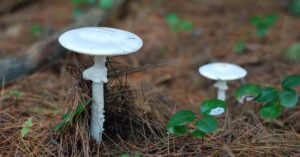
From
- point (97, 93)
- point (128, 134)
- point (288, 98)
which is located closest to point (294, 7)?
point (288, 98)

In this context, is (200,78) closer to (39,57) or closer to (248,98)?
(248,98)

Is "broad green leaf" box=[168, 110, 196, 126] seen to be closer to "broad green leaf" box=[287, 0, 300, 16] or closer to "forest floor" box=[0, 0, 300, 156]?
"forest floor" box=[0, 0, 300, 156]

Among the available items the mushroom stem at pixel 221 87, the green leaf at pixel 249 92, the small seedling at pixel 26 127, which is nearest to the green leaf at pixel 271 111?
the green leaf at pixel 249 92

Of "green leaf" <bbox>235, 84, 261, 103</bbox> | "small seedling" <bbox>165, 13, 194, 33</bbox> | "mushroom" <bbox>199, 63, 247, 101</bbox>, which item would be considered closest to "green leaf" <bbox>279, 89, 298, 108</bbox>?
"green leaf" <bbox>235, 84, 261, 103</bbox>

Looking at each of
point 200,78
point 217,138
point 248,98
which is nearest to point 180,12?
point 200,78

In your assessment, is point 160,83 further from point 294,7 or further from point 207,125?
point 294,7

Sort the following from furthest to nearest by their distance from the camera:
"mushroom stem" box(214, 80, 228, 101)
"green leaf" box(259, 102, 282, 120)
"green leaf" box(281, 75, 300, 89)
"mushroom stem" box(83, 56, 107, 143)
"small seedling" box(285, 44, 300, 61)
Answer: "small seedling" box(285, 44, 300, 61) < "mushroom stem" box(214, 80, 228, 101) < "green leaf" box(259, 102, 282, 120) < "green leaf" box(281, 75, 300, 89) < "mushroom stem" box(83, 56, 107, 143)
